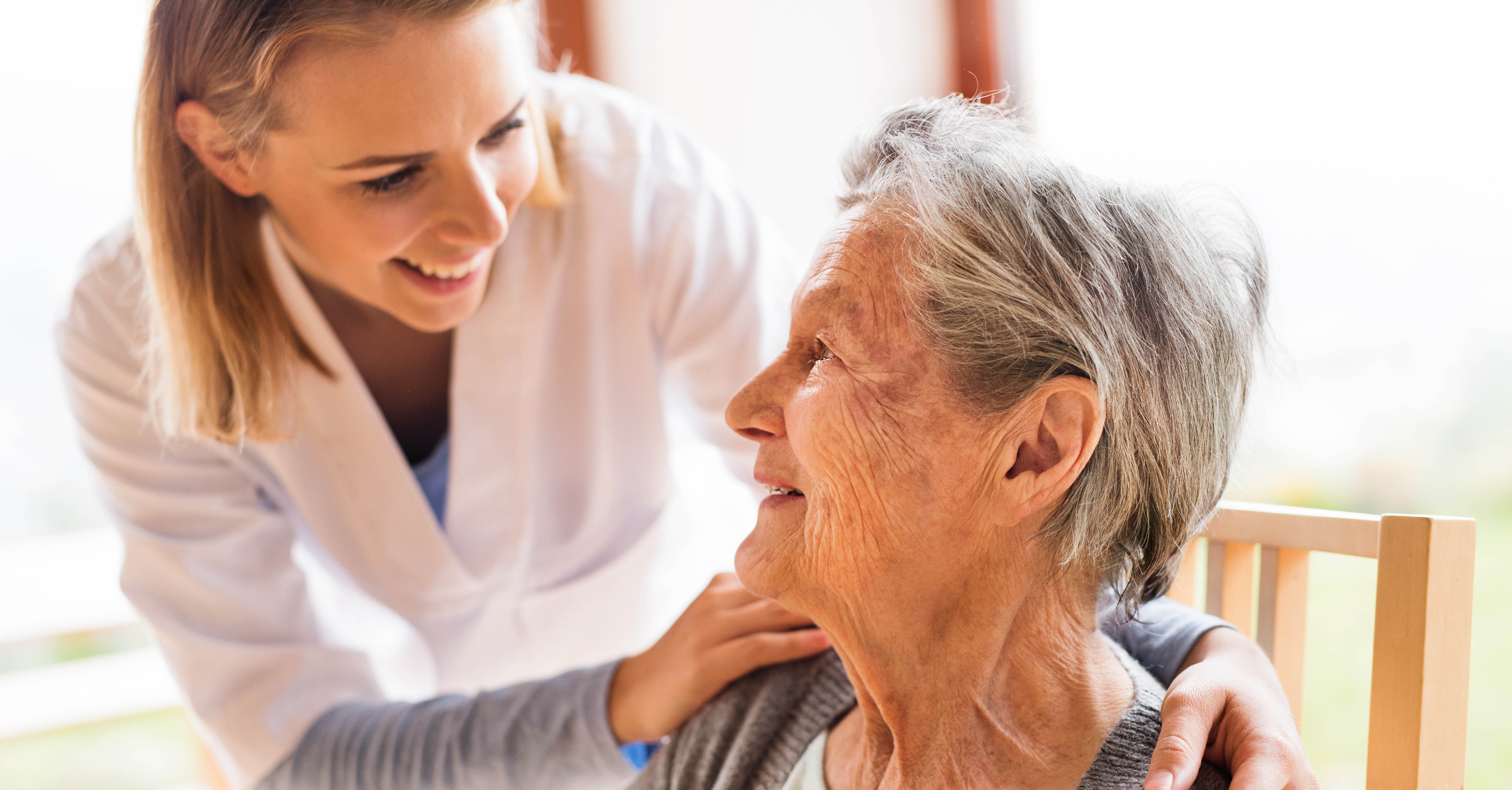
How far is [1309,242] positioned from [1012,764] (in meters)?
1.70

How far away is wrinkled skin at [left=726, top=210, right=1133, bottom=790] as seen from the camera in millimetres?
927

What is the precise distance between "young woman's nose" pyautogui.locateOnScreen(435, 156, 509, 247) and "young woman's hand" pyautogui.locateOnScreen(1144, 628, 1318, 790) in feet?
2.84

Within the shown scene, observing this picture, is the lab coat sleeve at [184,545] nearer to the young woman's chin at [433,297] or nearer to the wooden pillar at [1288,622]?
the young woman's chin at [433,297]

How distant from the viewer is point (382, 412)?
1.55m

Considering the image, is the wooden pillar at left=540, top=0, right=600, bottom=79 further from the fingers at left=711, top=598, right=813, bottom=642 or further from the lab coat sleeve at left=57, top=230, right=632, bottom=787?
the fingers at left=711, top=598, right=813, bottom=642

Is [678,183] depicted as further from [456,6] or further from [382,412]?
[382,412]

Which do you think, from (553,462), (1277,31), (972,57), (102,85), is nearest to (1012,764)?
(553,462)

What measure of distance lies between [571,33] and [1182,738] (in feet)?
8.47

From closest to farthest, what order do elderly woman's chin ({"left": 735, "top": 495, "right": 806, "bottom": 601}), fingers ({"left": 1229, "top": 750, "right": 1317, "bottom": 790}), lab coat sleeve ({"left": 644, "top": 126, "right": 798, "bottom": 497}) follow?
1. fingers ({"left": 1229, "top": 750, "right": 1317, "bottom": 790})
2. elderly woman's chin ({"left": 735, "top": 495, "right": 806, "bottom": 601})
3. lab coat sleeve ({"left": 644, "top": 126, "right": 798, "bottom": 497})

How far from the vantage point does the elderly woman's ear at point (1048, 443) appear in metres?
0.87

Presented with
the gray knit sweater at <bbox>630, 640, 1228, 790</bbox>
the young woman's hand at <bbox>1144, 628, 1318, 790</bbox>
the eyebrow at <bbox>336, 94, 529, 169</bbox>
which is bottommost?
the gray knit sweater at <bbox>630, 640, 1228, 790</bbox>

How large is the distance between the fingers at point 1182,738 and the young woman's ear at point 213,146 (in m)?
1.11

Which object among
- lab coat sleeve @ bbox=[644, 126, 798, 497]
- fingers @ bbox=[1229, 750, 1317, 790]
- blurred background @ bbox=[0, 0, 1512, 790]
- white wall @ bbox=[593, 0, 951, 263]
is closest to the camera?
fingers @ bbox=[1229, 750, 1317, 790]

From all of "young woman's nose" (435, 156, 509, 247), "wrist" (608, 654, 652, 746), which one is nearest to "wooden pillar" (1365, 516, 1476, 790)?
"wrist" (608, 654, 652, 746)
